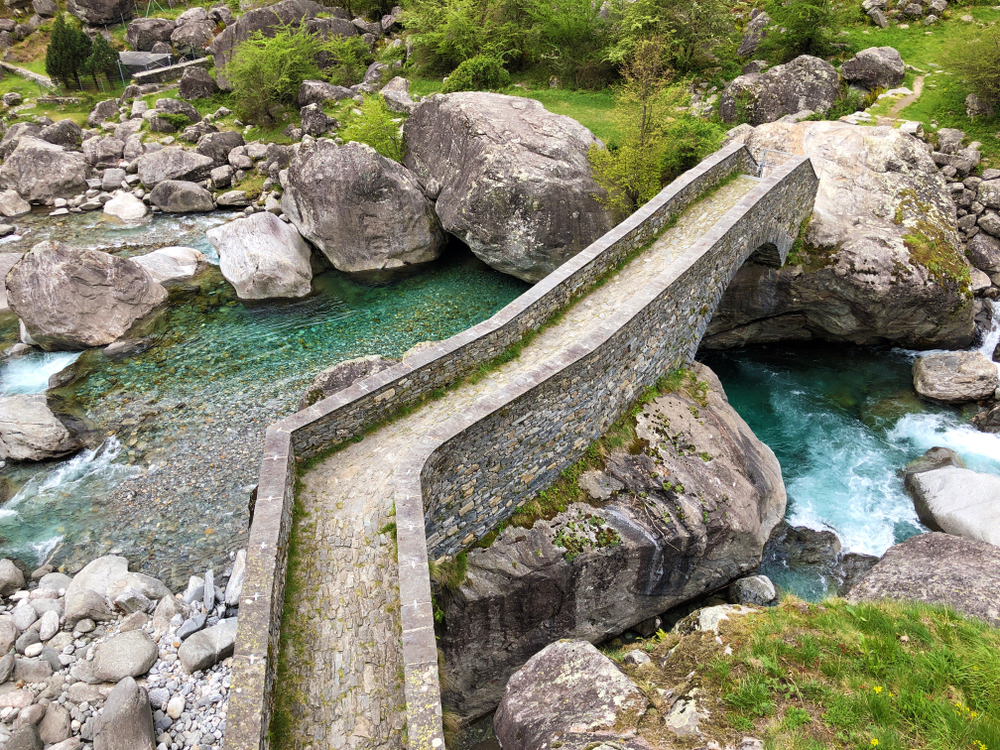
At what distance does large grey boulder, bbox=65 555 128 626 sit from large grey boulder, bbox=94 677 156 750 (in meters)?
2.29

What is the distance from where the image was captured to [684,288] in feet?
46.4

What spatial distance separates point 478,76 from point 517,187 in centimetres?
1418

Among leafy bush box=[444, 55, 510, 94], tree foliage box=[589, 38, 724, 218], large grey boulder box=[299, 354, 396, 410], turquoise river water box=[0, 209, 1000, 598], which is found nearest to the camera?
turquoise river water box=[0, 209, 1000, 598]

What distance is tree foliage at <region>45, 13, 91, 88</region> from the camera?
38.8 m

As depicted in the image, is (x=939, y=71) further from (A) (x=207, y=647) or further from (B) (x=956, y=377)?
(A) (x=207, y=647)

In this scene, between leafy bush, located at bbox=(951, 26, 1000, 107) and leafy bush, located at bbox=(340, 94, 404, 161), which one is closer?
leafy bush, located at bbox=(951, 26, 1000, 107)

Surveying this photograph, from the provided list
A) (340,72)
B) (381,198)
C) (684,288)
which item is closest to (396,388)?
(684,288)

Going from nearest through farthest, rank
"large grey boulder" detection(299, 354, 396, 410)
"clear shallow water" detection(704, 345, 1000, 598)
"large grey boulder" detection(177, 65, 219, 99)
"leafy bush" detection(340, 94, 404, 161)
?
"large grey boulder" detection(299, 354, 396, 410), "clear shallow water" detection(704, 345, 1000, 598), "leafy bush" detection(340, 94, 404, 161), "large grey boulder" detection(177, 65, 219, 99)

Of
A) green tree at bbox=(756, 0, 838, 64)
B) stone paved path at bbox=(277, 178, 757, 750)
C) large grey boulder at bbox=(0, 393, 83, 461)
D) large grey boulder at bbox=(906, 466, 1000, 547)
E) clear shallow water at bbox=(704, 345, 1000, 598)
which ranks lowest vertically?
clear shallow water at bbox=(704, 345, 1000, 598)

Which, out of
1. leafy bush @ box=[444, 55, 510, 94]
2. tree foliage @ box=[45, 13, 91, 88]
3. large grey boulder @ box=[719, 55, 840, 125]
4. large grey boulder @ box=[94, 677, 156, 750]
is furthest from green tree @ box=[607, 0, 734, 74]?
tree foliage @ box=[45, 13, 91, 88]

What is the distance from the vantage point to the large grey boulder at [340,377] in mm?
14758

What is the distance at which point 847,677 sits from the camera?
769 cm

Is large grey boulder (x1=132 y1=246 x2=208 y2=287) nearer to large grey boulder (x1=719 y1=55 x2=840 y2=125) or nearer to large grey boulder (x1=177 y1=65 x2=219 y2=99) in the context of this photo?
large grey boulder (x1=177 y1=65 x2=219 y2=99)

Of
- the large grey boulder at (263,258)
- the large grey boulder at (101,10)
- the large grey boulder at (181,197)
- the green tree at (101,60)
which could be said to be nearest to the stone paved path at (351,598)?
the large grey boulder at (263,258)
